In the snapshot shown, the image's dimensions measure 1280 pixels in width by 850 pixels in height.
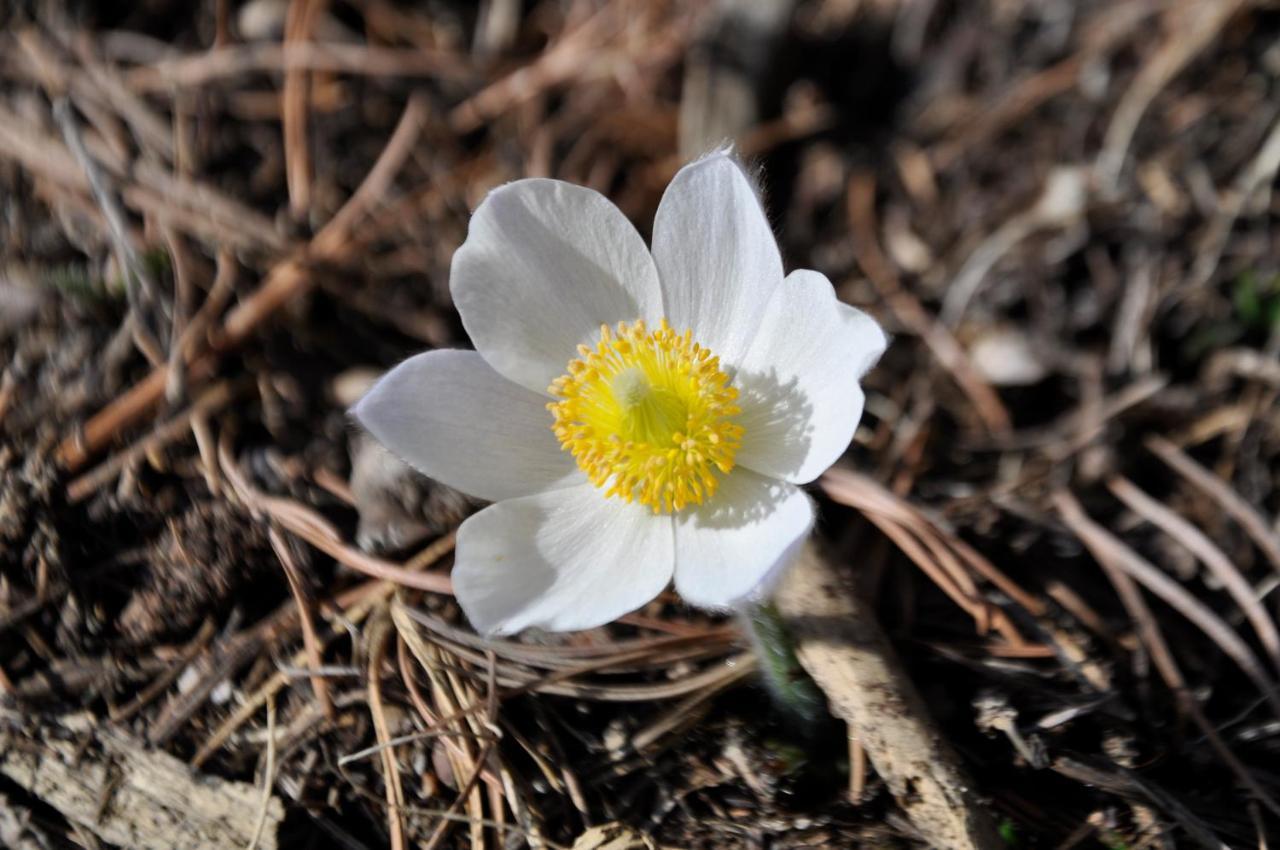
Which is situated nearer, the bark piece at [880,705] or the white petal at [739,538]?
the white petal at [739,538]

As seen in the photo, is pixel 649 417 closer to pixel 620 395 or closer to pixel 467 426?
pixel 620 395

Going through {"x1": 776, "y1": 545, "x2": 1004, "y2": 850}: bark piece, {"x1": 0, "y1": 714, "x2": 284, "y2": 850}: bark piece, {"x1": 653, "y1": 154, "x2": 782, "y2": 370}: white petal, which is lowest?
{"x1": 0, "y1": 714, "x2": 284, "y2": 850}: bark piece

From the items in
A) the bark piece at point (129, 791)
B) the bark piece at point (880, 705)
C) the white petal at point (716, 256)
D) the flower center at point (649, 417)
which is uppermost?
the white petal at point (716, 256)

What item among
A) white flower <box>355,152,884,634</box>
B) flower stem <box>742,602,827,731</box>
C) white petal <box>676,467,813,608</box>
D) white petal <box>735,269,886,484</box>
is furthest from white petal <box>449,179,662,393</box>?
flower stem <box>742,602,827,731</box>

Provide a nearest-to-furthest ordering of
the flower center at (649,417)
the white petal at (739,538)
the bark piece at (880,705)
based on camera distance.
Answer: the white petal at (739,538), the bark piece at (880,705), the flower center at (649,417)

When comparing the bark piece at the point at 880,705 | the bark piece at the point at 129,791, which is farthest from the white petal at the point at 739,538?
the bark piece at the point at 129,791

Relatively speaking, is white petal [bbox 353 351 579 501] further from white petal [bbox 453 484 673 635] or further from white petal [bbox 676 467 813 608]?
white petal [bbox 676 467 813 608]

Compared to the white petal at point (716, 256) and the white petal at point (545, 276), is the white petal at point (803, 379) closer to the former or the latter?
the white petal at point (716, 256)
